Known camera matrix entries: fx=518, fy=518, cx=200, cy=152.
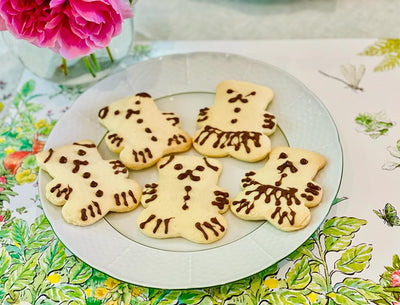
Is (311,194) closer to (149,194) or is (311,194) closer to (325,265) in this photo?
(325,265)

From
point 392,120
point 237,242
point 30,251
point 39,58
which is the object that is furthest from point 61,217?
point 392,120

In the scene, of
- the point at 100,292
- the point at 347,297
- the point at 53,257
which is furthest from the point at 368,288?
the point at 53,257

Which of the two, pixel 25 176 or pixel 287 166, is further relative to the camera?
pixel 25 176

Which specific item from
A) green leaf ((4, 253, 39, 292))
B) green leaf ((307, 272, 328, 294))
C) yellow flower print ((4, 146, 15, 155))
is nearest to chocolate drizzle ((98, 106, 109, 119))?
yellow flower print ((4, 146, 15, 155))

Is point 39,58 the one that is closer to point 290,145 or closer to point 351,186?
point 290,145

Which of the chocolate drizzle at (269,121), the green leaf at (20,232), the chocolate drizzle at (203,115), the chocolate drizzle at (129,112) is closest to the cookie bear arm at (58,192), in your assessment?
the green leaf at (20,232)

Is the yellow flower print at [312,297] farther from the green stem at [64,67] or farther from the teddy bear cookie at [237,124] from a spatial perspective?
the green stem at [64,67]
